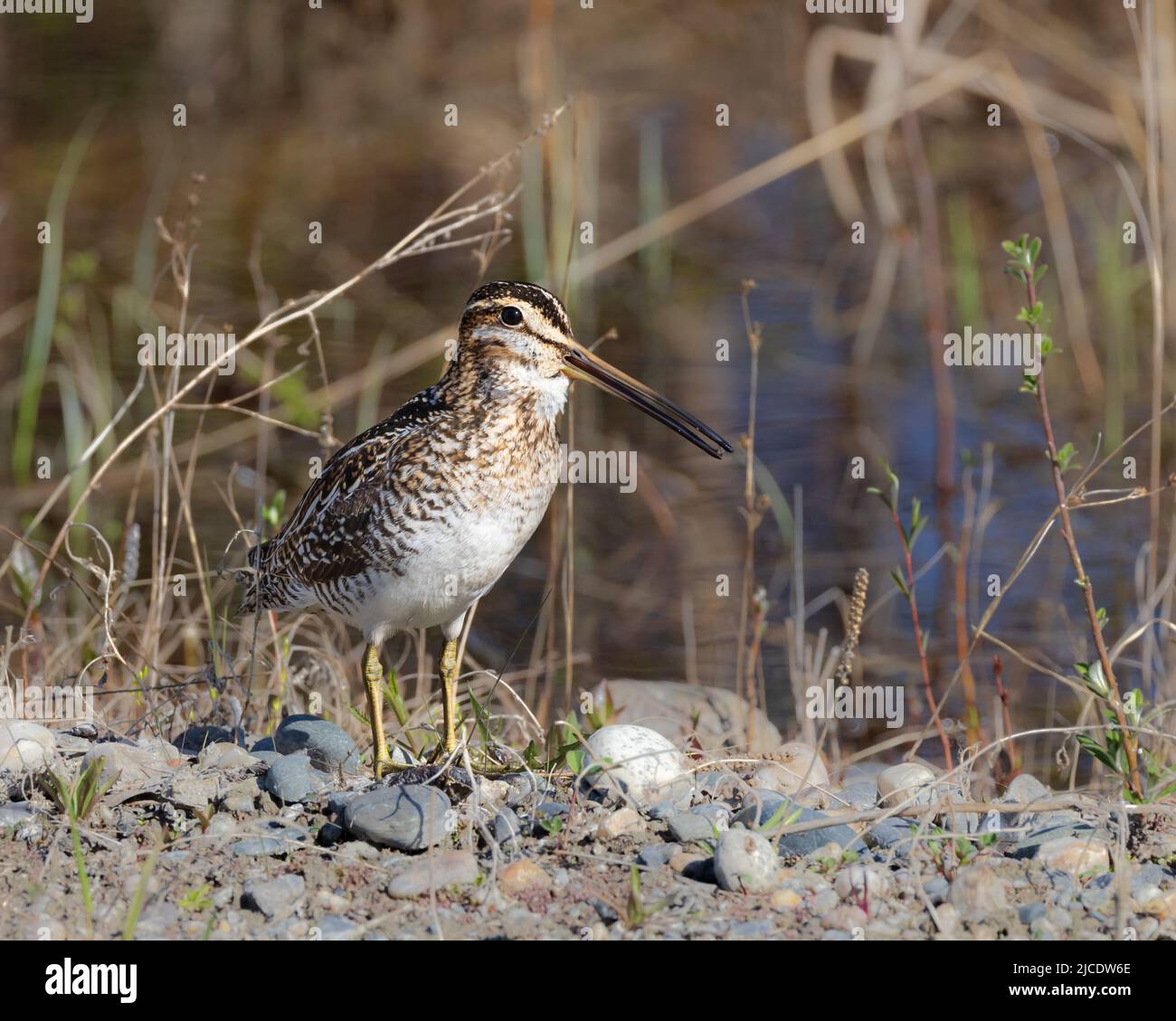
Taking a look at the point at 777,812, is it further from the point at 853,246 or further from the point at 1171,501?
the point at 853,246

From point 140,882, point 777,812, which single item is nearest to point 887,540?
point 777,812

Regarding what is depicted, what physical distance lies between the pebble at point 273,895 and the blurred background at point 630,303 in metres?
1.39

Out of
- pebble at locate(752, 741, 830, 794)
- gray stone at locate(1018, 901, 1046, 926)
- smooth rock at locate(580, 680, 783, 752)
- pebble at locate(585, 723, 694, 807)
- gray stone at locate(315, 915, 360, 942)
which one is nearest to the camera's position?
gray stone at locate(315, 915, 360, 942)

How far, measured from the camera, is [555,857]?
4.30 metres

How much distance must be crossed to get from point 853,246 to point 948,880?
8.19m

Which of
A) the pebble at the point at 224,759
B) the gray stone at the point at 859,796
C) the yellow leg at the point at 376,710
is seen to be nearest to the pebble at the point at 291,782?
the pebble at the point at 224,759

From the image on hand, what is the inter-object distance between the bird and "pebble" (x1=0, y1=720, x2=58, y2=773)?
3.05 feet

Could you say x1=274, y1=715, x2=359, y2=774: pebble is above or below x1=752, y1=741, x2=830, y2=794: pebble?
above

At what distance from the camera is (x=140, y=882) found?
3920mm

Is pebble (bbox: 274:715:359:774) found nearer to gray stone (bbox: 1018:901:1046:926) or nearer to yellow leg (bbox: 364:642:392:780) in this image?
yellow leg (bbox: 364:642:392:780)

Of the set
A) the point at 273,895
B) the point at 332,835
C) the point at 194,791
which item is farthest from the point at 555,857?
the point at 194,791

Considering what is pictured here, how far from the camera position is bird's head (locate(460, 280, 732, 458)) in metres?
5.34

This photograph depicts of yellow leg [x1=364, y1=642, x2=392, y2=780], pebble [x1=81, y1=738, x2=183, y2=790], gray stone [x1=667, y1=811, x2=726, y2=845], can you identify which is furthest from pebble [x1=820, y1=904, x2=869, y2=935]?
pebble [x1=81, y1=738, x2=183, y2=790]

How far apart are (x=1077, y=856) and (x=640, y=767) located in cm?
114
